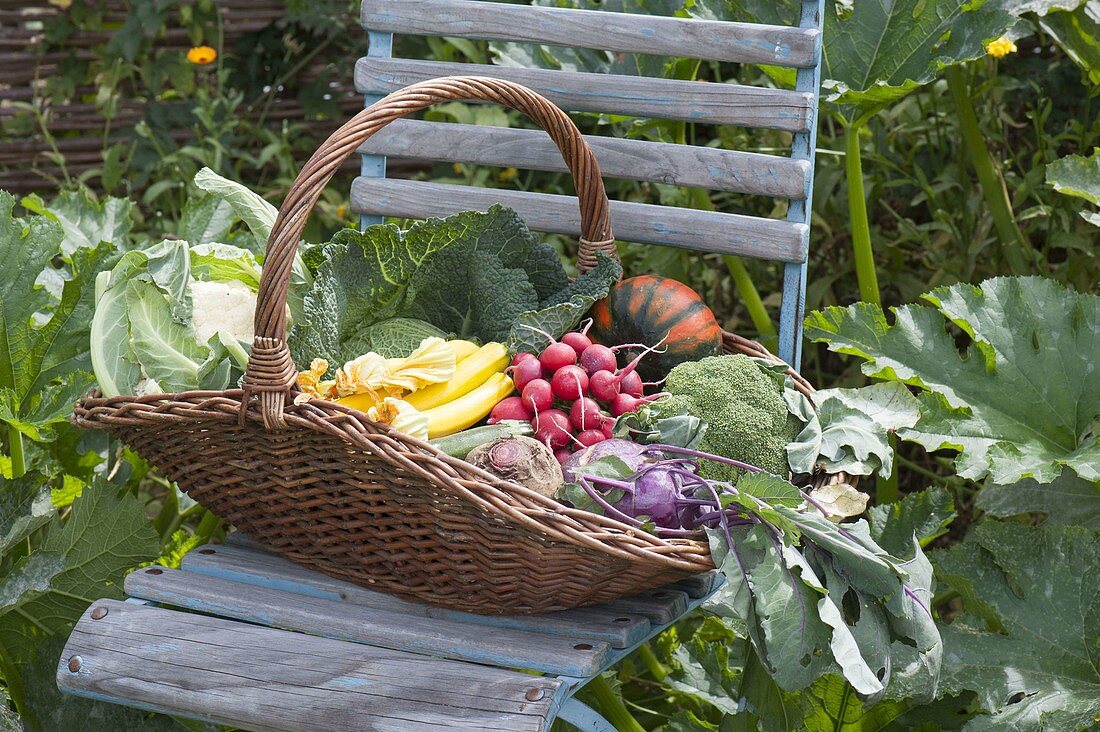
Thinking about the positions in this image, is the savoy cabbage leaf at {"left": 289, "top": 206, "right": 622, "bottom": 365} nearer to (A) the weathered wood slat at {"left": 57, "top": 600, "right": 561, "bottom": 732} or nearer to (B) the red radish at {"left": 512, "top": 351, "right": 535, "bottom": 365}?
(B) the red radish at {"left": 512, "top": 351, "right": 535, "bottom": 365}

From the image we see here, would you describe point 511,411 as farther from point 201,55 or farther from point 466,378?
point 201,55

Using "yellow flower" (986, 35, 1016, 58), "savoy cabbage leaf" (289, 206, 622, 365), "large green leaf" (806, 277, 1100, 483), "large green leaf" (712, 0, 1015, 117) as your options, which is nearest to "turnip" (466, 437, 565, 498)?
"savoy cabbage leaf" (289, 206, 622, 365)

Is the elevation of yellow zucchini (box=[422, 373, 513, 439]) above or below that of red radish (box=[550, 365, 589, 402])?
below

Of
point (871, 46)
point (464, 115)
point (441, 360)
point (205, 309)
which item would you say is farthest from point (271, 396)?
point (464, 115)

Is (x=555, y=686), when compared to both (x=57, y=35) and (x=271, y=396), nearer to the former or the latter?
(x=271, y=396)

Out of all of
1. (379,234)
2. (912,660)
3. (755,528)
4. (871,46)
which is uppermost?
(871,46)

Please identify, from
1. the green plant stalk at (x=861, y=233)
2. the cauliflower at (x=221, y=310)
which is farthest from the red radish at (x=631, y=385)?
the green plant stalk at (x=861, y=233)

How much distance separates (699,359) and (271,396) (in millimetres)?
755

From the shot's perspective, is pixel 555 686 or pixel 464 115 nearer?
pixel 555 686

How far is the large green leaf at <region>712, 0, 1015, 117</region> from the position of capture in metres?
2.23

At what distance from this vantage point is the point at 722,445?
1.73m

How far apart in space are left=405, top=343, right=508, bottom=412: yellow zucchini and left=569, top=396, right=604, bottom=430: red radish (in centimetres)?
18

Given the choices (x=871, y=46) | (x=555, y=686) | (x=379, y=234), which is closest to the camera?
(x=555, y=686)

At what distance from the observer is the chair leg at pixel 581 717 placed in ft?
5.17
